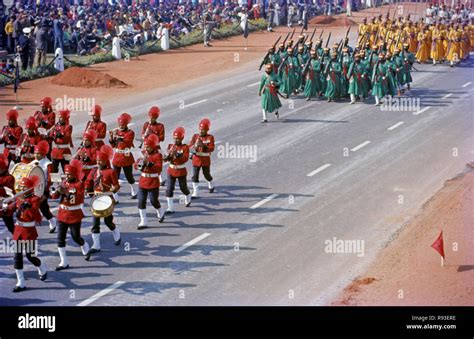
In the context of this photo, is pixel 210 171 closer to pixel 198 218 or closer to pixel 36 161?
pixel 198 218

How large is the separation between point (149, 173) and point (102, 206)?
207 centimetres

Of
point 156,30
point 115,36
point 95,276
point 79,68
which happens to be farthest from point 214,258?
point 156,30

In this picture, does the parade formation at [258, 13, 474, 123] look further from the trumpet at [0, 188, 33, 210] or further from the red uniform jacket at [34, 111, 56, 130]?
the trumpet at [0, 188, 33, 210]

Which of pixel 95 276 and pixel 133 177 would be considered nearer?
pixel 95 276

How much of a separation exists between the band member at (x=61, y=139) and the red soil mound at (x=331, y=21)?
36.8m

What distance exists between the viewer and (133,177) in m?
22.2

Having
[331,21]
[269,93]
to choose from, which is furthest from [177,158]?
[331,21]

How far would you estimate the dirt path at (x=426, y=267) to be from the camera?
51.4ft
